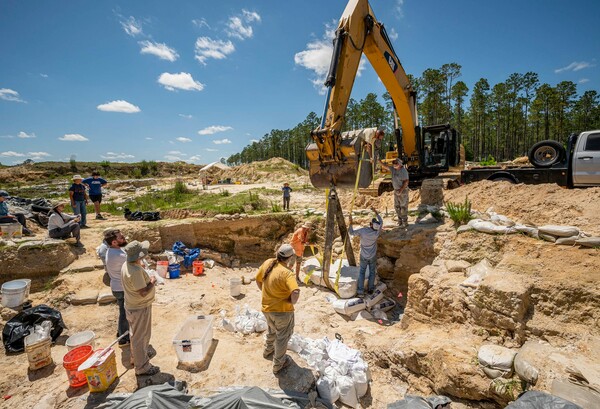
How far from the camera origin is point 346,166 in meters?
5.47

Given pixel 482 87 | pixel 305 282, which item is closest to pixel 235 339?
pixel 305 282

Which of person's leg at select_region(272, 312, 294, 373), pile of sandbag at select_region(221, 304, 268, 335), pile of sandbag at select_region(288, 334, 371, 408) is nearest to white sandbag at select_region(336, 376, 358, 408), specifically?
pile of sandbag at select_region(288, 334, 371, 408)

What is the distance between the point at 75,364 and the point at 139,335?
73cm

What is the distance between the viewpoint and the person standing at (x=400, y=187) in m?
6.14

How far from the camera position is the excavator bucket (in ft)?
17.7

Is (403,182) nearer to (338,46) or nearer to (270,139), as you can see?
(338,46)

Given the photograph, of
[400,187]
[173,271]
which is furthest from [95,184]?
[400,187]

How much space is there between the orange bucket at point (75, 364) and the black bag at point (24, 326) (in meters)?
1.19

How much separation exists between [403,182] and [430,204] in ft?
8.20

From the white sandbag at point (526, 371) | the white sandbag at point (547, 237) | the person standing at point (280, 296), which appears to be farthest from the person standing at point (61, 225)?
the white sandbag at point (547, 237)

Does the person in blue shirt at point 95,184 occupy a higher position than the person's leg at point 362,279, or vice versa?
the person in blue shirt at point 95,184

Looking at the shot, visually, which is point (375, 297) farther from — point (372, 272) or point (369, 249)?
point (369, 249)

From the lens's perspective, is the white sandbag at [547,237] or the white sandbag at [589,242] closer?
the white sandbag at [589,242]

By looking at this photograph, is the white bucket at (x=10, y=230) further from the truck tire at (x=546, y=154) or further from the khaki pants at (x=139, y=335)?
the truck tire at (x=546, y=154)
